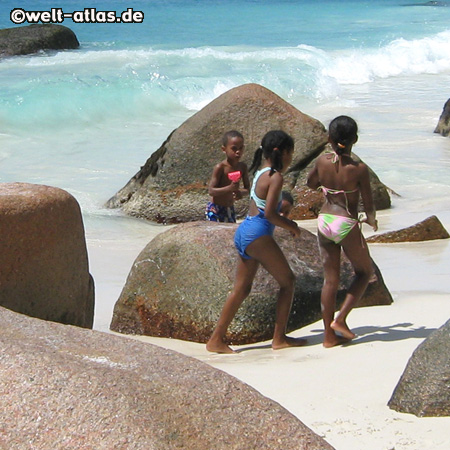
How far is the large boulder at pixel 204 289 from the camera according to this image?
5.53m

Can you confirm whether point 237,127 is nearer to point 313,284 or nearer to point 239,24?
point 313,284

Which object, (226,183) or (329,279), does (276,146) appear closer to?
(329,279)

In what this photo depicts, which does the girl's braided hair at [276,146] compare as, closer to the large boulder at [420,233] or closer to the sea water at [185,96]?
the sea water at [185,96]

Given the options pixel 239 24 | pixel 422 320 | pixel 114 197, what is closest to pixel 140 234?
pixel 114 197

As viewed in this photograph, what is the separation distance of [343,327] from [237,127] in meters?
4.74

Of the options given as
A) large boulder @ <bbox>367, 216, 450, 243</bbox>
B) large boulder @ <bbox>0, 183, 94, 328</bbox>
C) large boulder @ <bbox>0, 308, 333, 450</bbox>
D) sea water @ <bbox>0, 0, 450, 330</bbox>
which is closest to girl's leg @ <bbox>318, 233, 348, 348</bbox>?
large boulder @ <bbox>0, 183, 94, 328</bbox>

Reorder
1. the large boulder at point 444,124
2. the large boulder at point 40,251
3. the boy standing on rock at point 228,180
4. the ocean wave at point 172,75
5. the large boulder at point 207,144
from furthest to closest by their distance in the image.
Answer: the ocean wave at point 172,75 < the large boulder at point 444,124 < the large boulder at point 207,144 < the boy standing on rock at point 228,180 < the large boulder at point 40,251

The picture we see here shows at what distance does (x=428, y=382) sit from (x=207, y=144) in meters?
6.13

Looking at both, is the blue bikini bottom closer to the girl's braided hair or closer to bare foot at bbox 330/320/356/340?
the girl's braided hair

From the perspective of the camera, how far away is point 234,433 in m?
2.55

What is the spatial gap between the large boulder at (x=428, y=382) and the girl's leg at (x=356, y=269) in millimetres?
1264

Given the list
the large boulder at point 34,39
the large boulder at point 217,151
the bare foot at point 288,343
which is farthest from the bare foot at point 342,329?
the large boulder at point 34,39

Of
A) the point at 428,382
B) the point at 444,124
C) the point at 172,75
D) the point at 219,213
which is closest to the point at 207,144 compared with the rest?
the point at 219,213

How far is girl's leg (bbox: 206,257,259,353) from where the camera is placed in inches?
204
